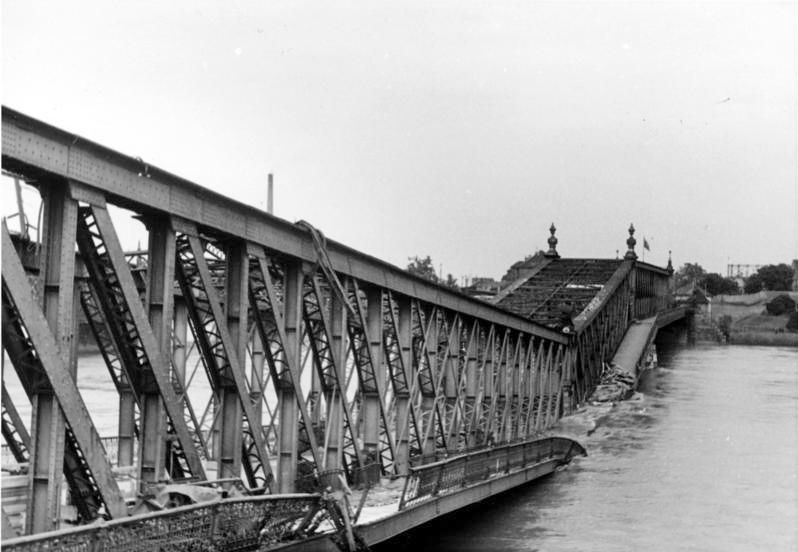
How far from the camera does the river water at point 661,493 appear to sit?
21938mm

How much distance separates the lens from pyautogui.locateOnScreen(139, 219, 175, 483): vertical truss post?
46.2 feet

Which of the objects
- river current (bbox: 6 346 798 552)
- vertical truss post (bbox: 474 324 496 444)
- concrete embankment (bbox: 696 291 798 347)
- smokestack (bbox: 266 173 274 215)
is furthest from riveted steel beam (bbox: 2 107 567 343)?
concrete embankment (bbox: 696 291 798 347)

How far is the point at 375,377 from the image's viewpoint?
21469 millimetres

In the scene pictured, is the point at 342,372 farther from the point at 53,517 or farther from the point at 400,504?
the point at 53,517

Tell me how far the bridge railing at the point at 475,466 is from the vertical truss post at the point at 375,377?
161cm

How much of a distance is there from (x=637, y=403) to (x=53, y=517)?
37233 mm

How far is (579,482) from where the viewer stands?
28.5m

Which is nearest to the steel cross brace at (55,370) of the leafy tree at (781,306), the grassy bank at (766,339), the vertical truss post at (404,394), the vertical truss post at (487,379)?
the vertical truss post at (404,394)

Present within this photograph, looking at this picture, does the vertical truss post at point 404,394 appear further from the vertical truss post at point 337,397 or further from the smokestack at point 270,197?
the smokestack at point 270,197

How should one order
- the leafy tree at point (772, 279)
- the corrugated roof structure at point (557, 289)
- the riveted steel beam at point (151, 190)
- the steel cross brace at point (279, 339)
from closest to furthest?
the riveted steel beam at point (151, 190) < the steel cross brace at point (279, 339) < the corrugated roof structure at point (557, 289) < the leafy tree at point (772, 279)

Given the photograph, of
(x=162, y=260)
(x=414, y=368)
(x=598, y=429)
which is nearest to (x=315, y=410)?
(x=414, y=368)

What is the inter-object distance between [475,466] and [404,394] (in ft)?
7.66

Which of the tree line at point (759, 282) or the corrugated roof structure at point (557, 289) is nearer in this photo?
the corrugated roof structure at point (557, 289)

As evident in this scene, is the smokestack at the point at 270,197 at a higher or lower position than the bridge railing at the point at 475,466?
higher
